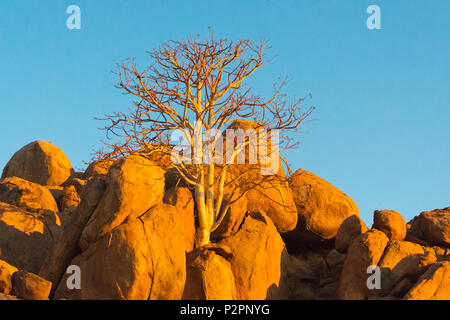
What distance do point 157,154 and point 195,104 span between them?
2.48 meters

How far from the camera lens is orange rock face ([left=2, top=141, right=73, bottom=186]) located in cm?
3578

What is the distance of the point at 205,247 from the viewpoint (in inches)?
739

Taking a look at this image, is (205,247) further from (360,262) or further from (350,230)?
(350,230)

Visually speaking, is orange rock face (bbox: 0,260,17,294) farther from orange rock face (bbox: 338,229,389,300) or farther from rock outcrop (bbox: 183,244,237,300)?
orange rock face (bbox: 338,229,389,300)

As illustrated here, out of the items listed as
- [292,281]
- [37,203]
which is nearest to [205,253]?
[292,281]

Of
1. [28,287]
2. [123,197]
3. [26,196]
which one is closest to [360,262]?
[123,197]

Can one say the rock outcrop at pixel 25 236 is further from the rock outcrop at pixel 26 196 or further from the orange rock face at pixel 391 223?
the orange rock face at pixel 391 223

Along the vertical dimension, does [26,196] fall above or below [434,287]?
Answer: above

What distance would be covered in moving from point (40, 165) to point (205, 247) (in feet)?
69.0

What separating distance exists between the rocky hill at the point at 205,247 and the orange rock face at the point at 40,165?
449 inches

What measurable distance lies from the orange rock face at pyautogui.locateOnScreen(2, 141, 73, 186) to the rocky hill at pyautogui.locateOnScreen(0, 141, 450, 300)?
1139cm

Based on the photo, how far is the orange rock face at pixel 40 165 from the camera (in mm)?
35781

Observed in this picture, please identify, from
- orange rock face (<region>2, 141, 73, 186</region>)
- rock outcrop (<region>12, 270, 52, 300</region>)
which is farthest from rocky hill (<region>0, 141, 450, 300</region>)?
orange rock face (<region>2, 141, 73, 186</region>)

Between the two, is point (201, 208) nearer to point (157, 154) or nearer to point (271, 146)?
point (157, 154)
